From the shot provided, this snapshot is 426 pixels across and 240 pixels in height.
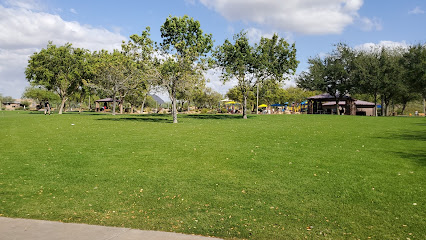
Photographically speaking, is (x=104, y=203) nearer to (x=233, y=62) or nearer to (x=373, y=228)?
(x=373, y=228)

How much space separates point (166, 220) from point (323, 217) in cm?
300

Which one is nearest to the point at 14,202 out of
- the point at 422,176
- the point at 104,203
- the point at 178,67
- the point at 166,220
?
the point at 104,203

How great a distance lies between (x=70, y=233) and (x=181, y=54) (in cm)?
2733

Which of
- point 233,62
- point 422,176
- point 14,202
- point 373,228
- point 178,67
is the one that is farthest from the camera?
point 233,62

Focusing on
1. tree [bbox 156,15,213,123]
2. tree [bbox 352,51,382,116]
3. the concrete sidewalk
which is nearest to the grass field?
the concrete sidewalk

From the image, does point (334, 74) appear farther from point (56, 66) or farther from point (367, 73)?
point (56, 66)

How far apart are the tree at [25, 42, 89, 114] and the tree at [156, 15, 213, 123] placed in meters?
27.8

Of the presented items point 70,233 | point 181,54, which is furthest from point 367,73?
point 70,233

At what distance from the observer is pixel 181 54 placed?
101 ft

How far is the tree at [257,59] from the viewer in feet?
127

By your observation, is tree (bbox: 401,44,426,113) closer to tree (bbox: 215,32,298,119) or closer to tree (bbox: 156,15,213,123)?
tree (bbox: 215,32,298,119)

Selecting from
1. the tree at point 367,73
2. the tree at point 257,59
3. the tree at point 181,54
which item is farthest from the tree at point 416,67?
the tree at point 181,54

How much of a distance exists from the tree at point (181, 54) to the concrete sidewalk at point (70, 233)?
82.9 ft

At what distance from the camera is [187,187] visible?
7637 mm
